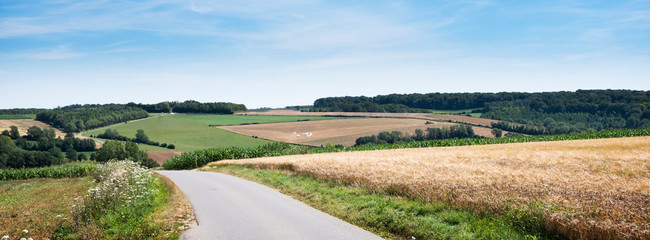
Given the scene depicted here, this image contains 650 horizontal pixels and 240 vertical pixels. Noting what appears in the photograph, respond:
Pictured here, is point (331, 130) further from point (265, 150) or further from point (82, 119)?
point (82, 119)

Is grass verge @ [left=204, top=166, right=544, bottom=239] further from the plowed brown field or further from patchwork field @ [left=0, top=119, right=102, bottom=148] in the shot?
patchwork field @ [left=0, top=119, right=102, bottom=148]

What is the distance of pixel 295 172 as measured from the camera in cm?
2078

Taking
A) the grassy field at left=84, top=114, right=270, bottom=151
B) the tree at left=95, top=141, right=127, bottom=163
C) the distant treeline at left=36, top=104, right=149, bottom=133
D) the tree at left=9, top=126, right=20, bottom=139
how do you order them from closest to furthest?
1. the tree at left=95, top=141, right=127, bottom=163
2. the grassy field at left=84, top=114, right=270, bottom=151
3. the tree at left=9, top=126, right=20, bottom=139
4. the distant treeline at left=36, top=104, right=149, bottom=133

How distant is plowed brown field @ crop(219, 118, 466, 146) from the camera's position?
82.1 m

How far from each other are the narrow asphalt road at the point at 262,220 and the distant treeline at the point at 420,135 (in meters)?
64.2

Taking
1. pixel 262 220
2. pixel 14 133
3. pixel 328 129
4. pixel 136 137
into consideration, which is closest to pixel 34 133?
pixel 14 133

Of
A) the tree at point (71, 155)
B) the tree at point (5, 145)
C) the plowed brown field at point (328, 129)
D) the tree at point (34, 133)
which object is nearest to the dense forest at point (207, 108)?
the plowed brown field at point (328, 129)

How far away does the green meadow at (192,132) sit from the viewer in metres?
86.3

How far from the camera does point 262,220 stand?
33.2ft

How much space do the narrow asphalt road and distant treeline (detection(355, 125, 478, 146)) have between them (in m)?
64.2

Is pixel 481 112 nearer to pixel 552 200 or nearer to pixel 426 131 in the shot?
pixel 426 131

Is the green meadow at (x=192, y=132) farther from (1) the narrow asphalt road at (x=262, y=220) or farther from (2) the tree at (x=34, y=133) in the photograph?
(1) the narrow asphalt road at (x=262, y=220)

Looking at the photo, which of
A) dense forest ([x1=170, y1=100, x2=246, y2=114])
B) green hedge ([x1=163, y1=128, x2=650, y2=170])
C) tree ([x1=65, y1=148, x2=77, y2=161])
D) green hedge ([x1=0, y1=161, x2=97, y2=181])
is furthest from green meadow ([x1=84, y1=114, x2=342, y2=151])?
green hedge ([x1=0, y1=161, x2=97, y2=181])

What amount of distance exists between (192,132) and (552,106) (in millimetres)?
117761
